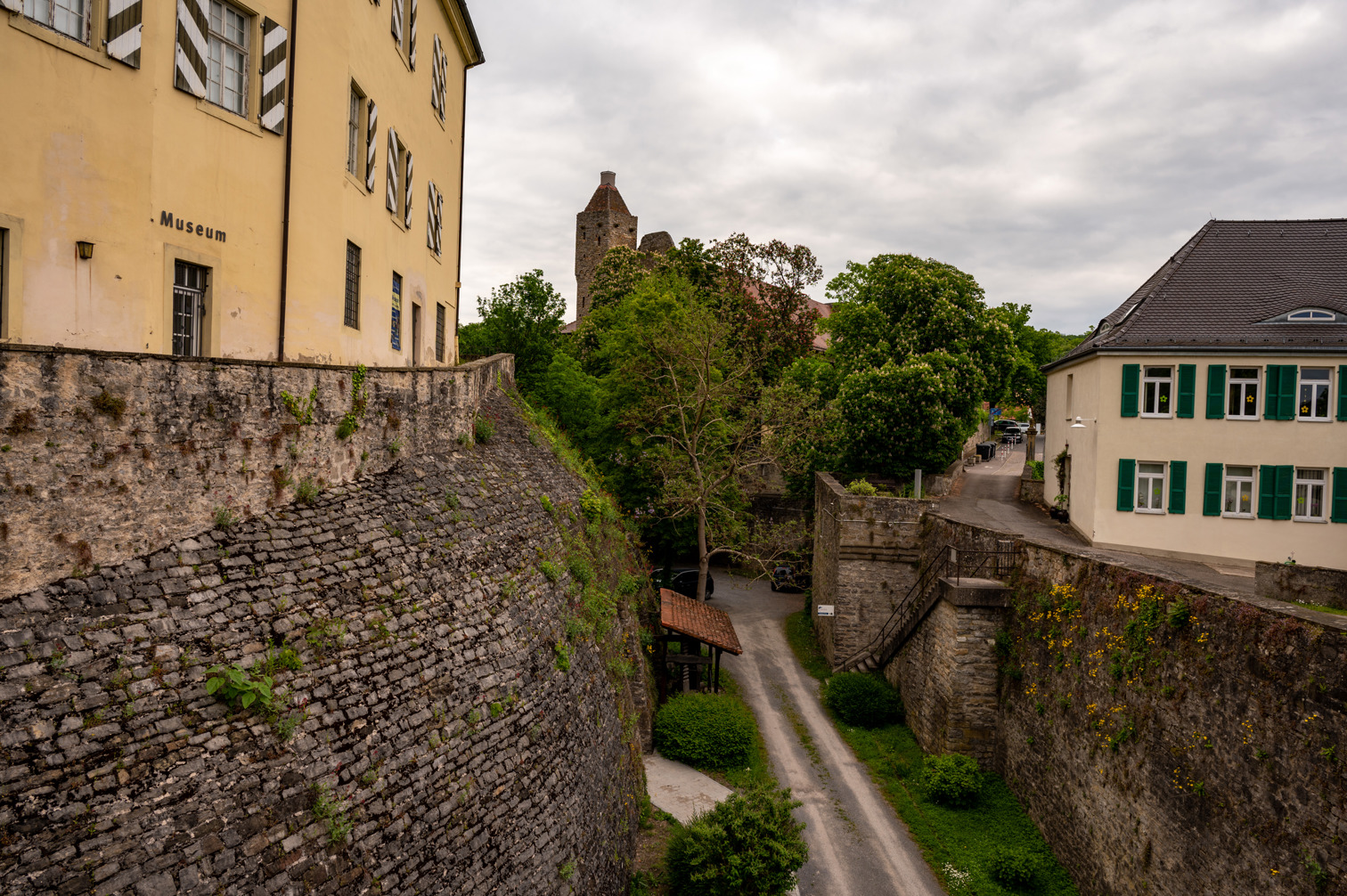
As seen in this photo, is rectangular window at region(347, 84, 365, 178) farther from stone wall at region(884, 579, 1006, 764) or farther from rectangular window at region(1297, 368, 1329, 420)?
rectangular window at region(1297, 368, 1329, 420)

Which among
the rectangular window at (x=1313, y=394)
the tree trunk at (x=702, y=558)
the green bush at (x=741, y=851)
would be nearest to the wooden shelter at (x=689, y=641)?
the tree trunk at (x=702, y=558)

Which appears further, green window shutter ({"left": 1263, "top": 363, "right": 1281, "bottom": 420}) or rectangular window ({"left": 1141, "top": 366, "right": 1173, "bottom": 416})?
rectangular window ({"left": 1141, "top": 366, "right": 1173, "bottom": 416})

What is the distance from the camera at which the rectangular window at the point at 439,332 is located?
68.1 feet

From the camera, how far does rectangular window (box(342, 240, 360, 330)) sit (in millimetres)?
13156

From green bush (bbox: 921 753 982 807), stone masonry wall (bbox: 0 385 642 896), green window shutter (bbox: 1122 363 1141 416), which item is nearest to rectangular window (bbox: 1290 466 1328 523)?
green window shutter (bbox: 1122 363 1141 416)

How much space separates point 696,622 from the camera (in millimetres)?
19312

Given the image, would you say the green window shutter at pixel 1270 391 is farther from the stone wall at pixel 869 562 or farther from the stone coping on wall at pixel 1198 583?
the stone wall at pixel 869 562

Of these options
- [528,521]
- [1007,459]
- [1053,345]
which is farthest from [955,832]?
[1053,345]

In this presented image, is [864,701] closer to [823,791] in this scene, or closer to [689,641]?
[823,791]

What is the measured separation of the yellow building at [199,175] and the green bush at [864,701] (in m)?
14.4

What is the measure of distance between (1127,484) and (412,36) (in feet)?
66.3

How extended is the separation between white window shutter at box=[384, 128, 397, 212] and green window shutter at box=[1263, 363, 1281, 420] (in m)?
20.8

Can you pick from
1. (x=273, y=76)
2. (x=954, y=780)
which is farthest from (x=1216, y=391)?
(x=273, y=76)

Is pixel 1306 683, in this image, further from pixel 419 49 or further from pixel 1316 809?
pixel 419 49
